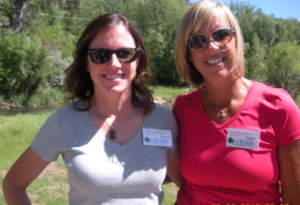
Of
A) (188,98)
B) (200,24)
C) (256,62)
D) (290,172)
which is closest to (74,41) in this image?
(256,62)

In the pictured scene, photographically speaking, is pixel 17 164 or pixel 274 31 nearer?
pixel 17 164

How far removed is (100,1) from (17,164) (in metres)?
54.9

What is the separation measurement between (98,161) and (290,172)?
3.72ft

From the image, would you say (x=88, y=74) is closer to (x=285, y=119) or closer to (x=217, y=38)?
(x=217, y=38)

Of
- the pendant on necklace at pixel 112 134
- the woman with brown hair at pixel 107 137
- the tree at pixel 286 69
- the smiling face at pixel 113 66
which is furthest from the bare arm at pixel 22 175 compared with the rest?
the tree at pixel 286 69

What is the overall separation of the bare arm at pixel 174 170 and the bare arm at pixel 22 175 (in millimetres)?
821

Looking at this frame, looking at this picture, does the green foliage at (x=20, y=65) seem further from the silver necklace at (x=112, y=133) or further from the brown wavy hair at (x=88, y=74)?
the silver necklace at (x=112, y=133)

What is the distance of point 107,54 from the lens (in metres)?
2.18

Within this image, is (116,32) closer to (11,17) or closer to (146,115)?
(146,115)

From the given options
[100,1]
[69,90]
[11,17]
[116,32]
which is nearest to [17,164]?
[69,90]

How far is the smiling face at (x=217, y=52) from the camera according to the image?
7.20ft

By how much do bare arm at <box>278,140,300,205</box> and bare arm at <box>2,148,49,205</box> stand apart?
1.43 meters

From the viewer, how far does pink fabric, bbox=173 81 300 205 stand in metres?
2.04

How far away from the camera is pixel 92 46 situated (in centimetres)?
224
